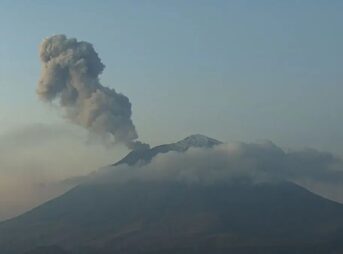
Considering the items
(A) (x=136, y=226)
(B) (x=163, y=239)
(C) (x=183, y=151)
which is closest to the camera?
(B) (x=163, y=239)

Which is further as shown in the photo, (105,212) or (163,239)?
(105,212)

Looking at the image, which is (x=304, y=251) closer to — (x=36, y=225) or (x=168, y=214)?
(x=168, y=214)

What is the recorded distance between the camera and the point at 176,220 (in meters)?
152

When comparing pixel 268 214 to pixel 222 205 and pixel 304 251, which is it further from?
pixel 304 251

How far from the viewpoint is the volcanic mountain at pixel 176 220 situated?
127062 mm

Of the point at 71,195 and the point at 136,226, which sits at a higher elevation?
the point at 71,195

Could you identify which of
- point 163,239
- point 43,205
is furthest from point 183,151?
point 163,239

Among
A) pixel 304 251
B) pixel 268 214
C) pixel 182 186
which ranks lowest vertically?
pixel 304 251

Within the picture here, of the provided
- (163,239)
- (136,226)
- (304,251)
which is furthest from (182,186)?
(304,251)

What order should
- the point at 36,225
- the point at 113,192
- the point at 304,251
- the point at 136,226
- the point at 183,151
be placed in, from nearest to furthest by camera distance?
the point at 304,251 → the point at 136,226 → the point at 36,225 → the point at 113,192 → the point at 183,151

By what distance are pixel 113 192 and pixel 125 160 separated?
11.2 meters

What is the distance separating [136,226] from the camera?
147m

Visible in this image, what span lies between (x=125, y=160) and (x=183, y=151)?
17452 millimetres

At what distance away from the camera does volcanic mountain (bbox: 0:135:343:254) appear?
127062 millimetres
